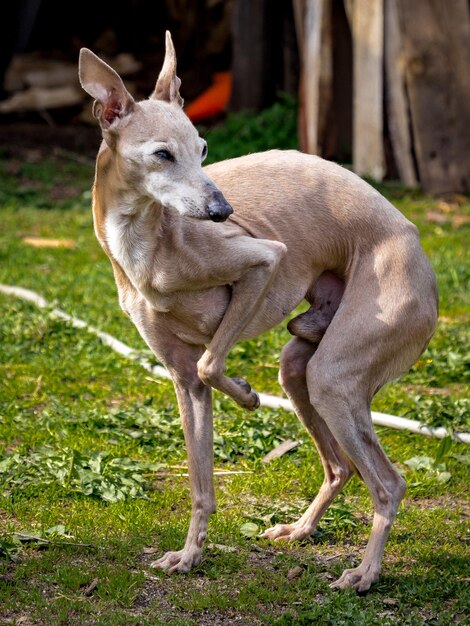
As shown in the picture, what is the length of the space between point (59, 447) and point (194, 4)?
10854 mm

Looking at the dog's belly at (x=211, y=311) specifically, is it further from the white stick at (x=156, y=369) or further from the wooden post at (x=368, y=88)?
the wooden post at (x=368, y=88)

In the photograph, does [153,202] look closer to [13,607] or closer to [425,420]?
[13,607]

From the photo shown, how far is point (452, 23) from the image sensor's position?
10539mm

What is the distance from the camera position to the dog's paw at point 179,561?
14.7 ft

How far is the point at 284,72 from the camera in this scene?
44.0 ft

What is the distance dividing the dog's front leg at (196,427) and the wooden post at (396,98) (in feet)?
22.4

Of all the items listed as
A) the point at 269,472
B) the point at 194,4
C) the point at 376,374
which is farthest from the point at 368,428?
the point at 194,4

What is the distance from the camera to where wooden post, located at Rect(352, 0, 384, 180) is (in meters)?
10.8

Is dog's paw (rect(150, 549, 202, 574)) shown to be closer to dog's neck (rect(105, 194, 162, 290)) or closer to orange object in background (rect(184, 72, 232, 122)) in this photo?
dog's neck (rect(105, 194, 162, 290))

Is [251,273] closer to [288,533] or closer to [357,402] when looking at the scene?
[357,402]

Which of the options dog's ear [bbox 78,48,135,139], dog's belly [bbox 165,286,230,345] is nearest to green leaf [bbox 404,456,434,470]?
dog's belly [bbox 165,286,230,345]

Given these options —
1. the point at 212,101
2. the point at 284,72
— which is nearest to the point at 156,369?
the point at 284,72

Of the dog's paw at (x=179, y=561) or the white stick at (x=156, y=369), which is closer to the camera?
the dog's paw at (x=179, y=561)

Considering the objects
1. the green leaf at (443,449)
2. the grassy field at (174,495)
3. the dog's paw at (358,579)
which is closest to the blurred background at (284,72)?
the grassy field at (174,495)
